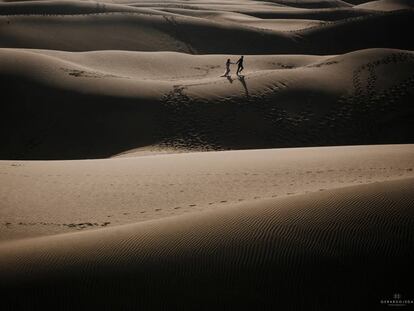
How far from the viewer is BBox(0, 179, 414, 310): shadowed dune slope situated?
14.7 ft

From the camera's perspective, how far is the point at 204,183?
9.47 meters

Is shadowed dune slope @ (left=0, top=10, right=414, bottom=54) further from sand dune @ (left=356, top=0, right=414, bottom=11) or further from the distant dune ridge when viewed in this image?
sand dune @ (left=356, top=0, right=414, bottom=11)

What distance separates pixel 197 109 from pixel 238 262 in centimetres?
1312

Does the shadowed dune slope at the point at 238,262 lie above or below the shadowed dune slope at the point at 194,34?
below

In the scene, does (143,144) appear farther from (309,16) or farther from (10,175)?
(309,16)

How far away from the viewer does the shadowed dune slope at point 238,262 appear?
177 inches

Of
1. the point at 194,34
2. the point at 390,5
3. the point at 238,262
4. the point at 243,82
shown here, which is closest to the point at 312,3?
the point at 390,5

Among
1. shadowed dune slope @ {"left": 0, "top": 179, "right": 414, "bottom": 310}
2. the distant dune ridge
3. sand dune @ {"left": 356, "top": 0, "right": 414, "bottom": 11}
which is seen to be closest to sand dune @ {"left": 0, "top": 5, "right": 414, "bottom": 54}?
the distant dune ridge

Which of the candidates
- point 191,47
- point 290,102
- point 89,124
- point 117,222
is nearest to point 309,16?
point 191,47

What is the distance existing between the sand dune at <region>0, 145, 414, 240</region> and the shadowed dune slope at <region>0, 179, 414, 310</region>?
1923 millimetres

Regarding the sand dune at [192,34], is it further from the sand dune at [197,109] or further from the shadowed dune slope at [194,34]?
the sand dune at [197,109]

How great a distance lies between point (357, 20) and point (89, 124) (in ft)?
87.3

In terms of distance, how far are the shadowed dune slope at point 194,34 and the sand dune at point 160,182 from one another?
71.8 ft

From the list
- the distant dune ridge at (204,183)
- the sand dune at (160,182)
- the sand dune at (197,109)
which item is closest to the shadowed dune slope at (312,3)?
the distant dune ridge at (204,183)
